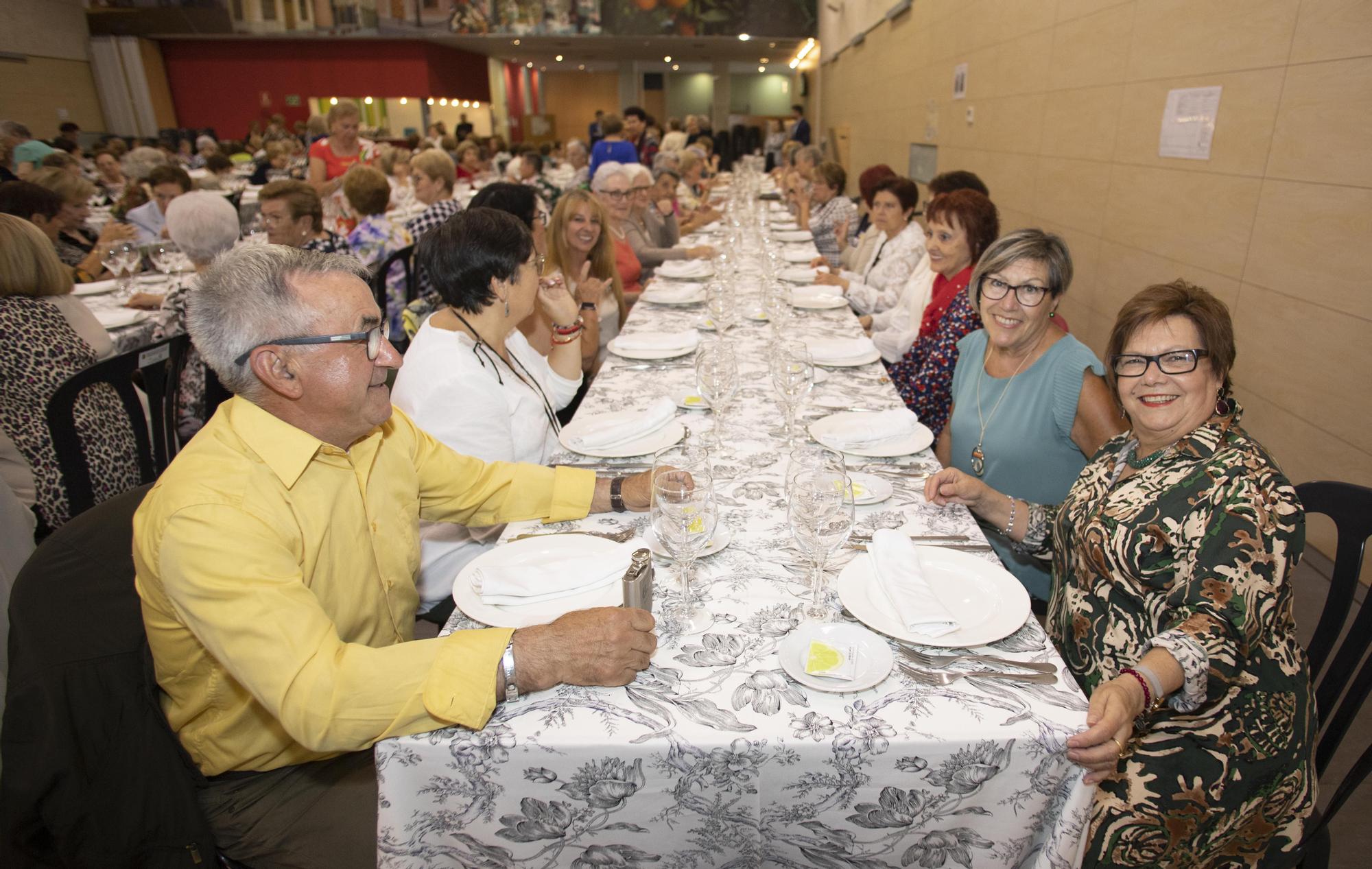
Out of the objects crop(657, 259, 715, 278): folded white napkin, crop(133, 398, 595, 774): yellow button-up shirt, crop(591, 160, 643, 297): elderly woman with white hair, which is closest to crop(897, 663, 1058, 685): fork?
crop(133, 398, 595, 774): yellow button-up shirt

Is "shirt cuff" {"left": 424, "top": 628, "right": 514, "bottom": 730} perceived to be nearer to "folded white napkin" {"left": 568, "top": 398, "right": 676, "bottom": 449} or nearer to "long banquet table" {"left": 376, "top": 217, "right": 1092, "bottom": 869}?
"long banquet table" {"left": 376, "top": 217, "right": 1092, "bottom": 869}

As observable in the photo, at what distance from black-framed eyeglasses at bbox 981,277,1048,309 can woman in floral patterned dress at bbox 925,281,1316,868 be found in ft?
1.93

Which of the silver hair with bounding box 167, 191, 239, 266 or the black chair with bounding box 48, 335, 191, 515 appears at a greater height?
the silver hair with bounding box 167, 191, 239, 266

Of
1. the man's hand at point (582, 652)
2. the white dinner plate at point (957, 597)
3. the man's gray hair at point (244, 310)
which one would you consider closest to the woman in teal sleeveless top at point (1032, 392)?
the white dinner plate at point (957, 597)

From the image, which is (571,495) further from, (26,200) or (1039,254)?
(26,200)

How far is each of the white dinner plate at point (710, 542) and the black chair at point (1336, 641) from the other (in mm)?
1120

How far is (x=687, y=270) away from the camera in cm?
462

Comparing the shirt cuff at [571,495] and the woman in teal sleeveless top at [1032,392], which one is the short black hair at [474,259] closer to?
the shirt cuff at [571,495]

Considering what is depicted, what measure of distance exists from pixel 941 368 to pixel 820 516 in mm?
1804

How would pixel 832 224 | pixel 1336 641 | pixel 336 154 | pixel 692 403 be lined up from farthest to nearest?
pixel 336 154 < pixel 832 224 < pixel 692 403 < pixel 1336 641

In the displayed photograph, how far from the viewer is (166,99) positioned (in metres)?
18.6

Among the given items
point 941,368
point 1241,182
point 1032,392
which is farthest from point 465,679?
point 1241,182

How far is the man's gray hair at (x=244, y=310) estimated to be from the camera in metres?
1.25

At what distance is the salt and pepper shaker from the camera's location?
1.23 metres
